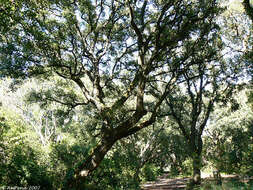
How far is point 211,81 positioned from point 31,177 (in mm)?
11491

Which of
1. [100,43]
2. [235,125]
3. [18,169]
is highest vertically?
[100,43]

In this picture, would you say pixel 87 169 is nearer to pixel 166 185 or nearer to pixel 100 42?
pixel 100 42

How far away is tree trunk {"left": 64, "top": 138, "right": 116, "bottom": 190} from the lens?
21.9 ft

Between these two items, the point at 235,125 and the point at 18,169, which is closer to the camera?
the point at 18,169

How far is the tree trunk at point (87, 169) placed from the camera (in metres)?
6.66

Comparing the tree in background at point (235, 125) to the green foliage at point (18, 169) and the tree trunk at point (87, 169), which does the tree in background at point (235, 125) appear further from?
the green foliage at point (18, 169)

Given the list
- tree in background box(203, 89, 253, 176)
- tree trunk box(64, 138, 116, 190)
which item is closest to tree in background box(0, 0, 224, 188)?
tree trunk box(64, 138, 116, 190)

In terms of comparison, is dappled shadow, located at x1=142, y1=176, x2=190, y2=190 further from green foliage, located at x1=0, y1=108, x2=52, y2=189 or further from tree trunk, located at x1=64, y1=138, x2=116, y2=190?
green foliage, located at x1=0, y1=108, x2=52, y2=189

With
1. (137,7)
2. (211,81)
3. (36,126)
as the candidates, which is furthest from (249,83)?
(36,126)

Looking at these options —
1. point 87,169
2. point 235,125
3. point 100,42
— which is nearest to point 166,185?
point 87,169

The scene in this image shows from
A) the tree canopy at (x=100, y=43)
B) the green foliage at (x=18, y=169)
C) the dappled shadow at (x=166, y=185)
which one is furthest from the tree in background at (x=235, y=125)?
the green foliage at (x=18, y=169)

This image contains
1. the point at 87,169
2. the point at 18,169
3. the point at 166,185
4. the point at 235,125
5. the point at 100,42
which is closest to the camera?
the point at 18,169

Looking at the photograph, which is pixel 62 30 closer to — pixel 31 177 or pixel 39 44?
pixel 39 44

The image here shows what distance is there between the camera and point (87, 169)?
6727mm
